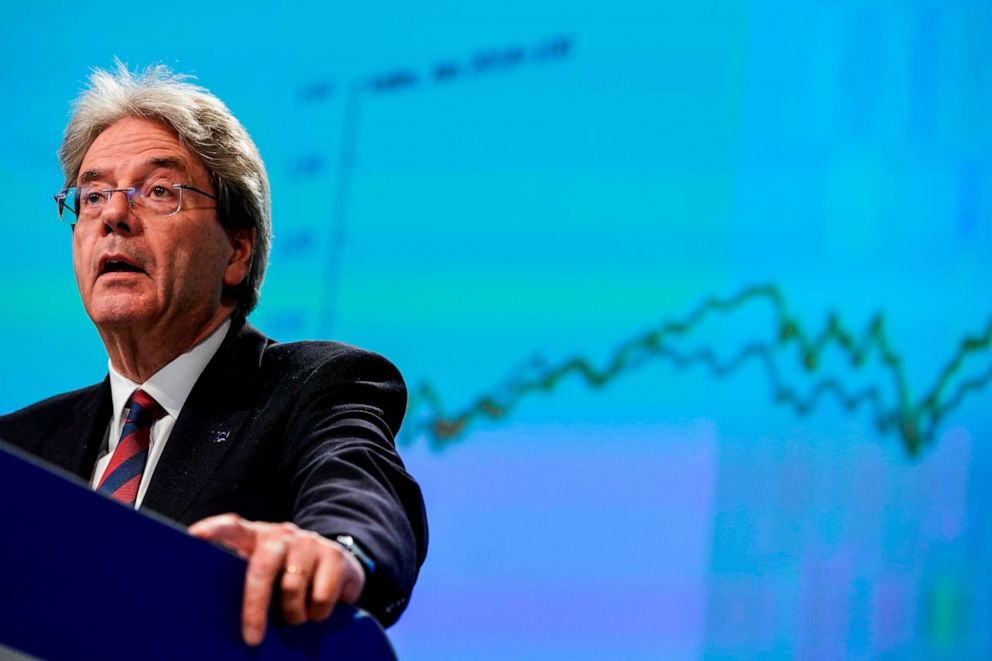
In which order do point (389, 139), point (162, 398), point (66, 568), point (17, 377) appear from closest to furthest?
point (66, 568) → point (162, 398) → point (389, 139) → point (17, 377)

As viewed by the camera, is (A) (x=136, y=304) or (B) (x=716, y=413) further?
(B) (x=716, y=413)

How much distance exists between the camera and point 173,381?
1.38 m

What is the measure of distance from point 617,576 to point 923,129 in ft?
2.87

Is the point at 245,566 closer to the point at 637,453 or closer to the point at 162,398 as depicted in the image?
the point at 162,398

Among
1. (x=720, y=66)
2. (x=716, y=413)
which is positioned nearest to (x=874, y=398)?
(x=716, y=413)

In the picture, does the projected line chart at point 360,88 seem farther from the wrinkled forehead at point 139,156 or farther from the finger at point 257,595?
the finger at point 257,595

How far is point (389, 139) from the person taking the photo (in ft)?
7.93

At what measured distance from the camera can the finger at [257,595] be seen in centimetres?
51

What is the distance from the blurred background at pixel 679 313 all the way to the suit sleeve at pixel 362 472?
877 millimetres

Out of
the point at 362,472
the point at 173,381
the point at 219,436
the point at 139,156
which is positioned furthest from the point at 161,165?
the point at 362,472

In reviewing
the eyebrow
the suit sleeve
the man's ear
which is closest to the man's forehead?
the eyebrow

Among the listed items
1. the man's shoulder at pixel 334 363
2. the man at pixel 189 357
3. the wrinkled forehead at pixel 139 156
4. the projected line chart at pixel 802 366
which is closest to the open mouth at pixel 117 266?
the man at pixel 189 357

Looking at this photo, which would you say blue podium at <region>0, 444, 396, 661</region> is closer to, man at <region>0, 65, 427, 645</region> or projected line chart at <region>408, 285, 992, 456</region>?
man at <region>0, 65, 427, 645</region>

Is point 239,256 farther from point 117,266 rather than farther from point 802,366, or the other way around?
point 802,366
